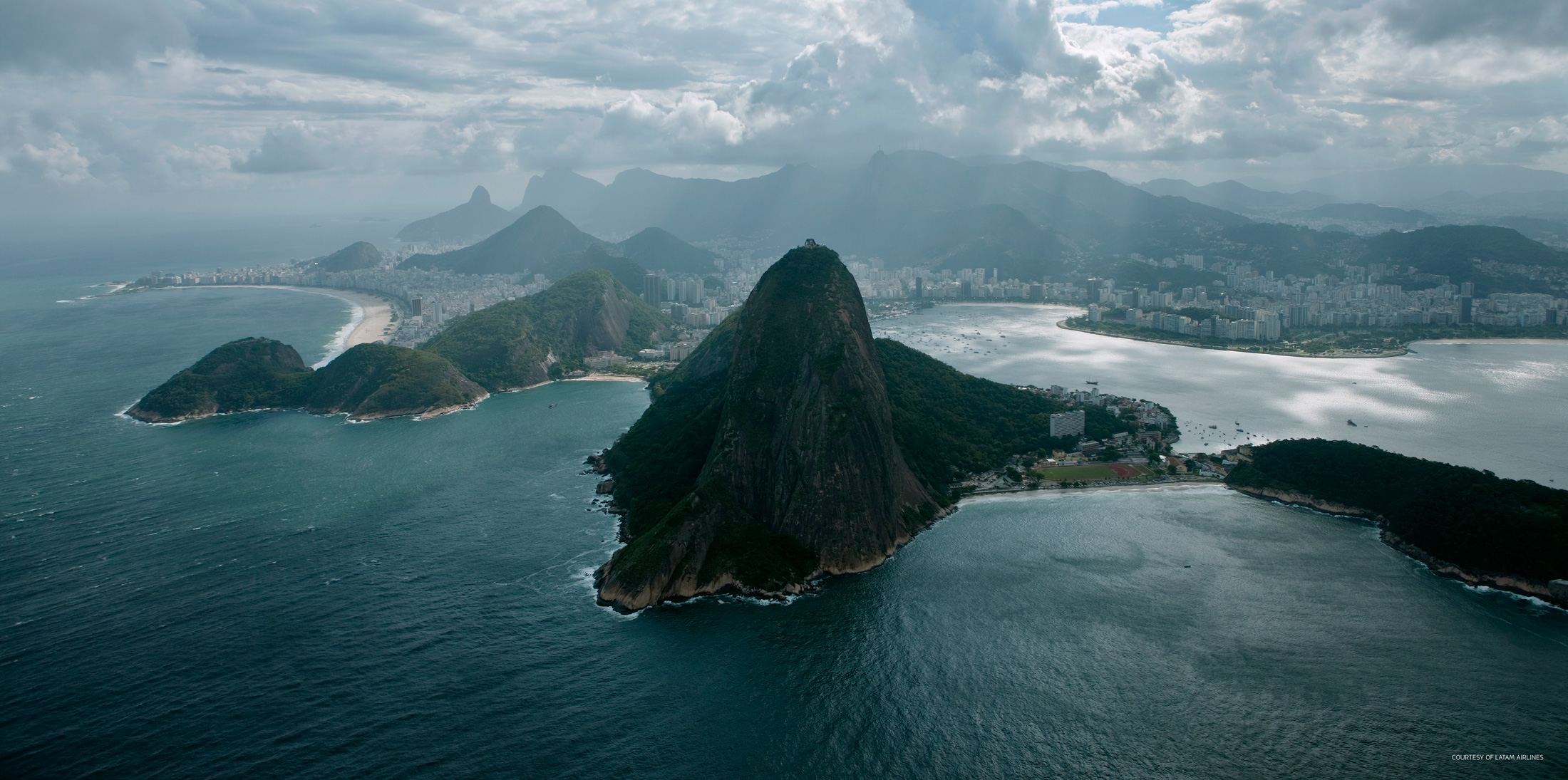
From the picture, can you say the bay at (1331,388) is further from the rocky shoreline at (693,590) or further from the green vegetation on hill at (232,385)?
the green vegetation on hill at (232,385)

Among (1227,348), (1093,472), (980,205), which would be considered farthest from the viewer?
(980,205)

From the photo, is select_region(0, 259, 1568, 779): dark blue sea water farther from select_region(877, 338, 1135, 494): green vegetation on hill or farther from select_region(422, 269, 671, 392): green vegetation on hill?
select_region(422, 269, 671, 392): green vegetation on hill

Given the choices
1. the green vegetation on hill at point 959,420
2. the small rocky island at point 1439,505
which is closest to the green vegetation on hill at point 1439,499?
the small rocky island at point 1439,505

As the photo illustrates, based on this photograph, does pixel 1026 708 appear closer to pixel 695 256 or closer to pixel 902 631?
pixel 902 631

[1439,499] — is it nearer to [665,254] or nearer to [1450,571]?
[1450,571]

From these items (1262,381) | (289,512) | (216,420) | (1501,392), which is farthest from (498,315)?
(1501,392)

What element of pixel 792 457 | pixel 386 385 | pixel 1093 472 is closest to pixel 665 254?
pixel 386 385
